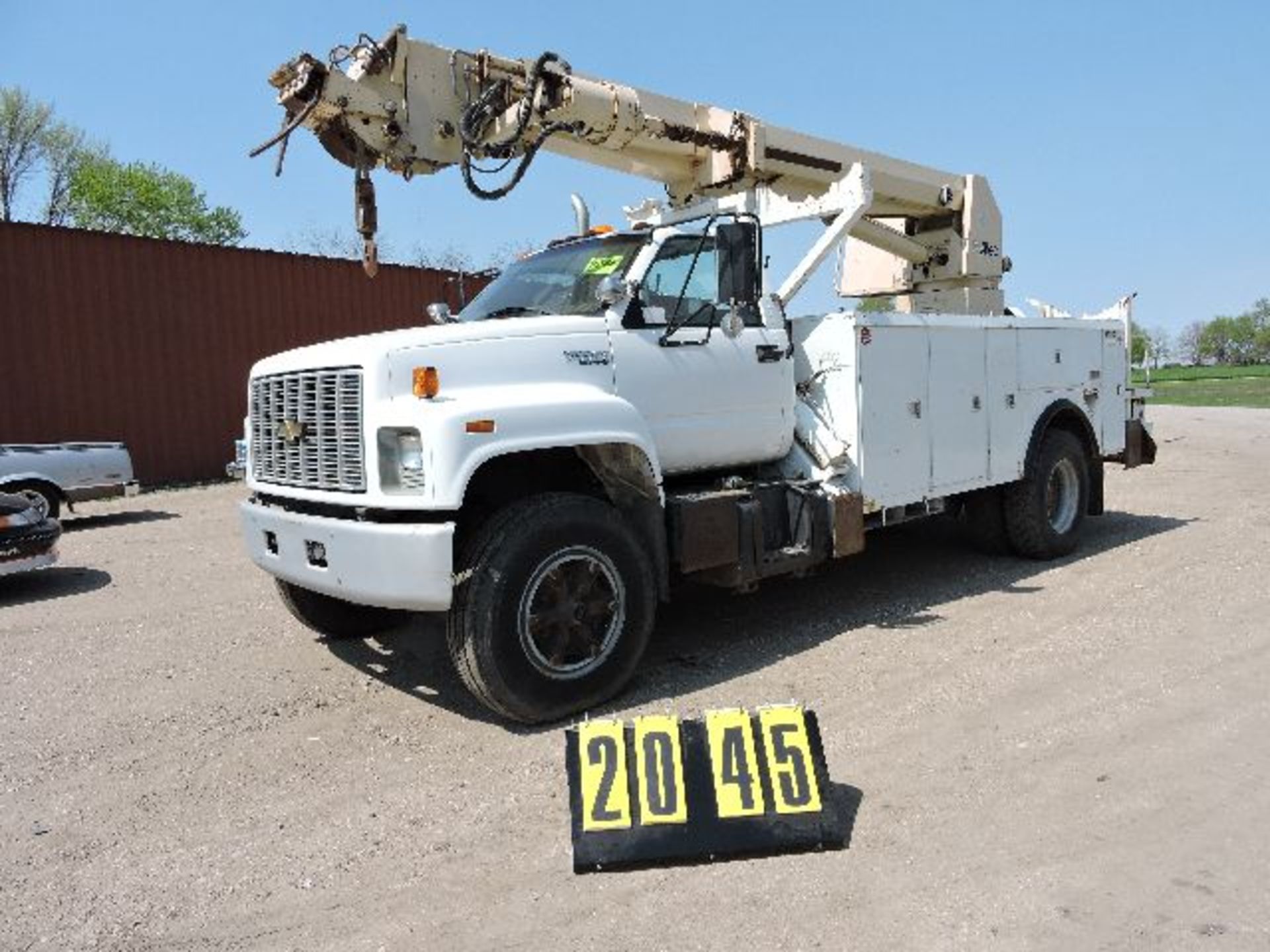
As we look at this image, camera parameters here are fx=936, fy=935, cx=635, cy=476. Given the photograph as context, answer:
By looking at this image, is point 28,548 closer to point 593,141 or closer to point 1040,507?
point 593,141

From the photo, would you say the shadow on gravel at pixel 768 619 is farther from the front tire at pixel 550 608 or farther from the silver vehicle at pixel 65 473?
the silver vehicle at pixel 65 473

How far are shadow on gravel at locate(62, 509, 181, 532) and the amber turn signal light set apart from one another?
29.9ft

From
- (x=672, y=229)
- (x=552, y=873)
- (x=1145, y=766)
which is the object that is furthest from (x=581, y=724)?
(x=672, y=229)

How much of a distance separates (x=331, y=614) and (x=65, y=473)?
6.99 meters

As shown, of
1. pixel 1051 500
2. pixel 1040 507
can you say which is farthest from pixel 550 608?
pixel 1051 500

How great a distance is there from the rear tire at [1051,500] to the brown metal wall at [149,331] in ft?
45.5

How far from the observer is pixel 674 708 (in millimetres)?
4340

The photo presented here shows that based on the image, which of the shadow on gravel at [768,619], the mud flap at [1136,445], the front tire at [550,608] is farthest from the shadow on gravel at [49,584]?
the mud flap at [1136,445]

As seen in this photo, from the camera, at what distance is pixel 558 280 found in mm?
5246

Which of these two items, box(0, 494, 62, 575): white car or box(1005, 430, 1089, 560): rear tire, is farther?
box(0, 494, 62, 575): white car

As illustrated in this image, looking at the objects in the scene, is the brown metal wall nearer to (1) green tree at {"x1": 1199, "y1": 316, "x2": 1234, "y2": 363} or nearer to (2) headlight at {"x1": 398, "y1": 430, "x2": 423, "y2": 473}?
(2) headlight at {"x1": 398, "y1": 430, "x2": 423, "y2": 473}

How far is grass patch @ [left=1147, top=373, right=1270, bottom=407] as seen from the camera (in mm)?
31639

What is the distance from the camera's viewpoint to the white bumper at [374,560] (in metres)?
3.86

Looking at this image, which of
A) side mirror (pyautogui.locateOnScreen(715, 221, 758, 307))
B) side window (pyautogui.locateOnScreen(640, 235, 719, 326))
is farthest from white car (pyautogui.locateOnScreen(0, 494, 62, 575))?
side mirror (pyautogui.locateOnScreen(715, 221, 758, 307))
